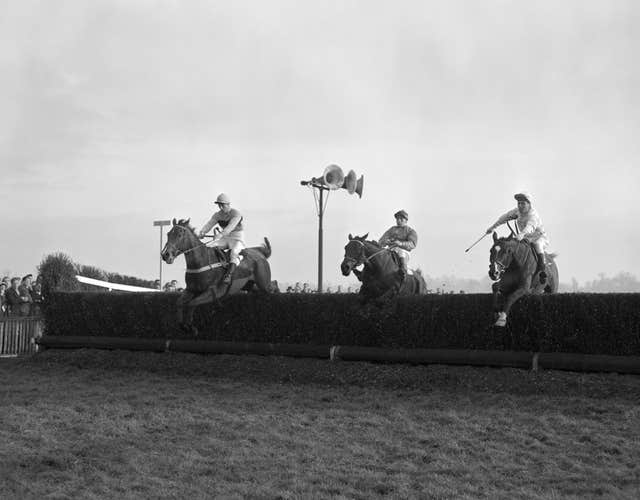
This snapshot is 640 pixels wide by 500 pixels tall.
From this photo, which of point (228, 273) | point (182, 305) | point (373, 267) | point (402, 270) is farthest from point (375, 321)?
point (182, 305)

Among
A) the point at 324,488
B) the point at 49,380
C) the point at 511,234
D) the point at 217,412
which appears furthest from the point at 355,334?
the point at 324,488

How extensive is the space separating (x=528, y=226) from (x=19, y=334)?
12054 mm

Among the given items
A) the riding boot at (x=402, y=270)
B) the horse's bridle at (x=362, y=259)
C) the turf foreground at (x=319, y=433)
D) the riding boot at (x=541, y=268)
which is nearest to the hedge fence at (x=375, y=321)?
the horse's bridle at (x=362, y=259)

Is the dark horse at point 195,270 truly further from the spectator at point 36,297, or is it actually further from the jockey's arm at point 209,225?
the spectator at point 36,297

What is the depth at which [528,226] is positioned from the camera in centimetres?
1462

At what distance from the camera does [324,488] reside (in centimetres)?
790

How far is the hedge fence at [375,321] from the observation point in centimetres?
1323

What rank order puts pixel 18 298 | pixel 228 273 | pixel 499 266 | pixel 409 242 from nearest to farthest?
1. pixel 499 266
2. pixel 228 273
3. pixel 409 242
4. pixel 18 298

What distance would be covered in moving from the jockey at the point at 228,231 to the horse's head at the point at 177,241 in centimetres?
64

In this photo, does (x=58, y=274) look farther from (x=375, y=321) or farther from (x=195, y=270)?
(x=375, y=321)

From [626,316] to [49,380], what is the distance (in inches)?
370

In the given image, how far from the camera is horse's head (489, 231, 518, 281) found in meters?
13.6

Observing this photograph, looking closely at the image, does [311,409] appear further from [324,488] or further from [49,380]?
[49,380]

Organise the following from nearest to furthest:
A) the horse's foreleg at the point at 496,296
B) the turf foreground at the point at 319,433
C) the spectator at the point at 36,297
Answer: the turf foreground at the point at 319,433 < the horse's foreleg at the point at 496,296 < the spectator at the point at 36,297
